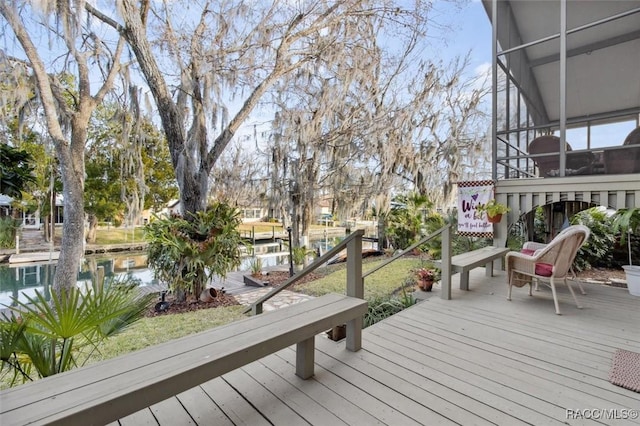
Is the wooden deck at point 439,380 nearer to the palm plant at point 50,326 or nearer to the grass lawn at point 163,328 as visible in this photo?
the palm plant at point 50,326

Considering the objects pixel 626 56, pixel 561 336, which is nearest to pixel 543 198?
pixel 561 336

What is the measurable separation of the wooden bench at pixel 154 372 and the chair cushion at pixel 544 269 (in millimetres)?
2511

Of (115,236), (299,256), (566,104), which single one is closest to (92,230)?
(115,236)

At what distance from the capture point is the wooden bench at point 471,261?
366 cm

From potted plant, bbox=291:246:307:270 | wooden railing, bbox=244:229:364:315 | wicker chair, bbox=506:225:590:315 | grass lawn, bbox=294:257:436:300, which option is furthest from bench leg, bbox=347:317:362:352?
potted plant, bbox=291:246:307:270

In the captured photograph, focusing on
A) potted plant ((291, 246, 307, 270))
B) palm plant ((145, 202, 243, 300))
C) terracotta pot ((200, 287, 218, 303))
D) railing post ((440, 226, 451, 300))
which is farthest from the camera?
potted plant ((291, 246, 307, 270))

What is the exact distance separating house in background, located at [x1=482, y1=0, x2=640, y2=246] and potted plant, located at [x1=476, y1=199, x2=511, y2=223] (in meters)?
0.17

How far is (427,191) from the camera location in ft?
33.6

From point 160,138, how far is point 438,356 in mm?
14537

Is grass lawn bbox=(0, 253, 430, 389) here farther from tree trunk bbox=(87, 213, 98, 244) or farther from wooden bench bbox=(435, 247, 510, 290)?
tree trunk bbox=(87, 213, 98, 244)

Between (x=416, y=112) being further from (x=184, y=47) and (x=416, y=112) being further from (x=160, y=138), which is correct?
(x=160, y=138)

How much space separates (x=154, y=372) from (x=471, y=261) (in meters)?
3.65

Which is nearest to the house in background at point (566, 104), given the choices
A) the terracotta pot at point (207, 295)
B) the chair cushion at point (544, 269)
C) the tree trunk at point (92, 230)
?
the chair cushion at point (544, 269)

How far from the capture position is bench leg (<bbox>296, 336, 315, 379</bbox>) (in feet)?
6.49
